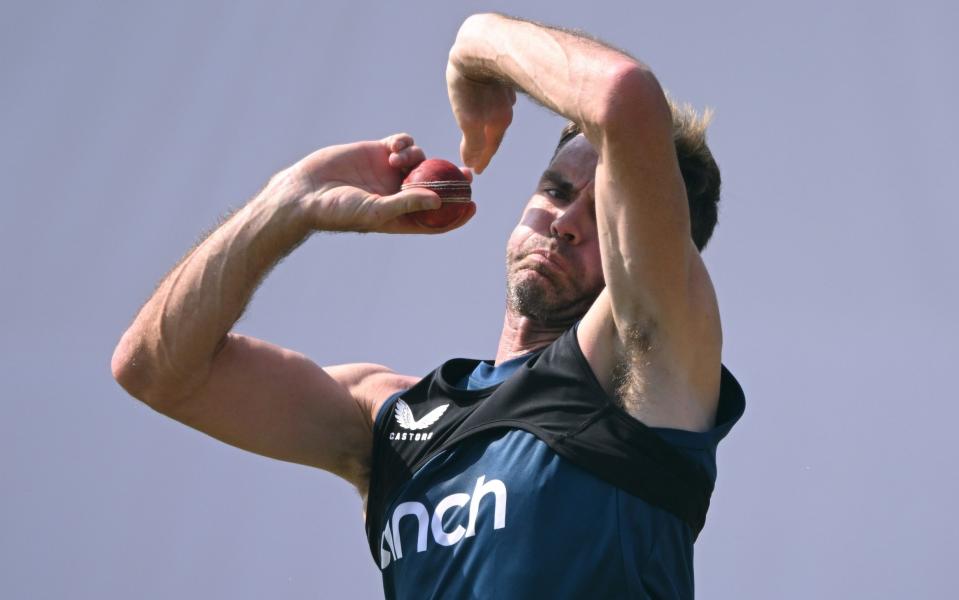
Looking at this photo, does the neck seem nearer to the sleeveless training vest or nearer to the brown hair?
the sleeveless training vest

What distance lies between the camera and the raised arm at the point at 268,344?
3189mm

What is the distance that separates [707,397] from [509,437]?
0.47 m

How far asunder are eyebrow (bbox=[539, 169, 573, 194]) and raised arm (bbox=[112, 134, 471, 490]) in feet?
1.11

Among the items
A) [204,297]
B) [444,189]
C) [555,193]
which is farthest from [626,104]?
[204,297]

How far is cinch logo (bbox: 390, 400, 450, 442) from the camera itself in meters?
3.28

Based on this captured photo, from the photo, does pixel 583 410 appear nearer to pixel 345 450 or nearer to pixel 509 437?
pixel 509 437

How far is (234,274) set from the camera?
326cm

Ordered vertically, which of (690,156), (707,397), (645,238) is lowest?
(707,397)

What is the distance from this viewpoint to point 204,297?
10.8ft

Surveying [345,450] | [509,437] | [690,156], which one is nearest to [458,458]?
[509,437]

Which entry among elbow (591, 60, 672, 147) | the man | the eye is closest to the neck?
the man

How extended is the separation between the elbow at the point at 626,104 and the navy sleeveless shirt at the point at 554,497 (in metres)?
0.59

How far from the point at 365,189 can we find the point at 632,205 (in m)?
0.84

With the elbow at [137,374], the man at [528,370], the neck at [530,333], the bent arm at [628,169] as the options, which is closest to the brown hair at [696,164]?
the man at [528,370]
